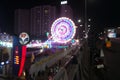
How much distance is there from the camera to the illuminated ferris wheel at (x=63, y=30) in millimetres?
8688

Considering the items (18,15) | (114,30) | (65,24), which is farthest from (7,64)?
(18,15)

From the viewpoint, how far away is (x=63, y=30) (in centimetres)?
869

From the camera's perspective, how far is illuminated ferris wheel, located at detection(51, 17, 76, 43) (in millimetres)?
8688

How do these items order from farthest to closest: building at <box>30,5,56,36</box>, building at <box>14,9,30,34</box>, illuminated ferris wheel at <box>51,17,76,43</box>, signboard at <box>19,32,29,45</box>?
building at <box>30,5,56,36</box> → building at <box>14,9,30,34</box> → signboard at <box>19,32,29,45</box> → illuminated ferris wheel at <box>51,17,76,43</box>

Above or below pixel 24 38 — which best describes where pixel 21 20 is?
above

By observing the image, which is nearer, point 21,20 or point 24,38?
point 24,38

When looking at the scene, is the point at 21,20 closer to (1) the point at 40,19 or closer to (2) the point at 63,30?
(1) the point at 40,19

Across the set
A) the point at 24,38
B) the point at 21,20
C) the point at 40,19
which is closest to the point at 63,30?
the point at 24,38

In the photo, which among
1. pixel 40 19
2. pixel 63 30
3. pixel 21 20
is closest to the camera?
pixel 63 30

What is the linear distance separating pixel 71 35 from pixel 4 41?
2771 centimetres

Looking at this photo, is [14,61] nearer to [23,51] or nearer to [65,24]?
[23,51]

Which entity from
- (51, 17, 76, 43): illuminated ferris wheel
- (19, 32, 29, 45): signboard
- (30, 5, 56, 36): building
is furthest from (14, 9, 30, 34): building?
(51, 17, 76, 43): illuminated ferris wheel

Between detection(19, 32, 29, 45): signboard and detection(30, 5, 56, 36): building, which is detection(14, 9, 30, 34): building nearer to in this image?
detection(30, 5, 56, 36): building

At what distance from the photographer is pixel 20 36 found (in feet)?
42.0
